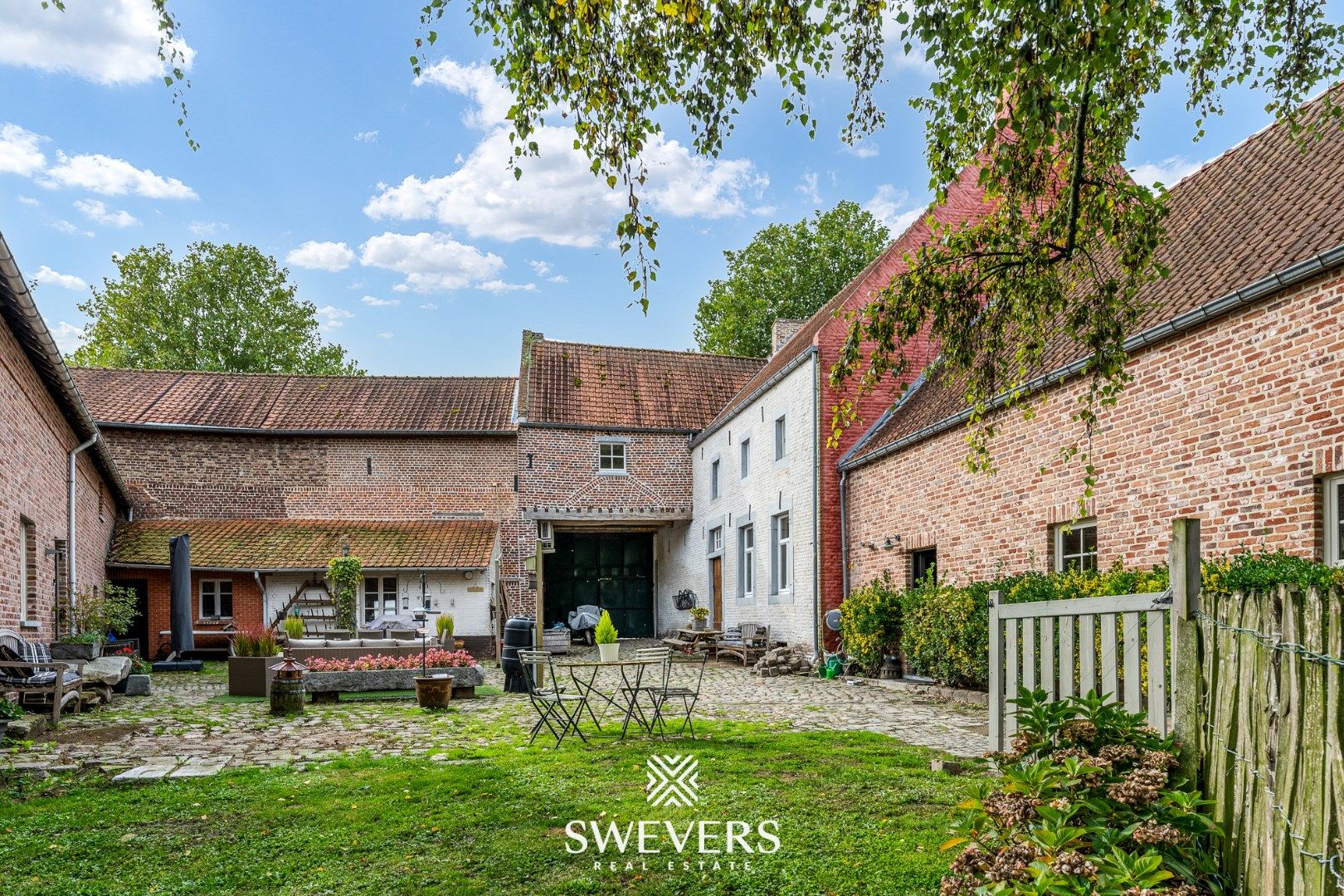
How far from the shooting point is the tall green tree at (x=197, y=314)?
110ft

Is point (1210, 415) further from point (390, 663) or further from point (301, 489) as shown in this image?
point (301, 489)

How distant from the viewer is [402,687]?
13.1 metres

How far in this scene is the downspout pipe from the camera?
52.2ft

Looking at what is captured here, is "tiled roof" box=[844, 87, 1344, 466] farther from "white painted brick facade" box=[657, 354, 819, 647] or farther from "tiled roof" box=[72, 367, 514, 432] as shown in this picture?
"tiled roof" box=[72, 367, 514, 432]

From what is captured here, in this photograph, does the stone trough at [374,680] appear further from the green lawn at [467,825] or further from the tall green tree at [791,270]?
the tall green tree at [791,270]

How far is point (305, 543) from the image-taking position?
22.9 metres

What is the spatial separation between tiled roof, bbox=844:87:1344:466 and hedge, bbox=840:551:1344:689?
1.97 meters

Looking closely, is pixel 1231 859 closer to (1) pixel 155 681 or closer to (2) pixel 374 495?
(1) pixel 155 681

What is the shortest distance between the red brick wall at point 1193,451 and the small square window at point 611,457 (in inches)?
509

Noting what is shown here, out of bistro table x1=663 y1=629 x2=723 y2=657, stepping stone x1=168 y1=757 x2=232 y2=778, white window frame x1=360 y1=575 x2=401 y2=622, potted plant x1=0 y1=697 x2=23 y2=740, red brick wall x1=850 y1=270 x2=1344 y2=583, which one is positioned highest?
red brick wall x1=850 y1=270 x2=1344 y2=583

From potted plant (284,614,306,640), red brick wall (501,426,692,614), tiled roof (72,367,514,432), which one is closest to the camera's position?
potted plant (284,614,306,640)

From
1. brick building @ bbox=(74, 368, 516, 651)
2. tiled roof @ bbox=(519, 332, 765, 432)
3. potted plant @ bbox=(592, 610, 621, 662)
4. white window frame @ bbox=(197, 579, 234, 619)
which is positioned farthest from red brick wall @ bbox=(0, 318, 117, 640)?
tiled roof @ bbox=(519, 332, 765, 432)

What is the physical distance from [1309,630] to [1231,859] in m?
0.89

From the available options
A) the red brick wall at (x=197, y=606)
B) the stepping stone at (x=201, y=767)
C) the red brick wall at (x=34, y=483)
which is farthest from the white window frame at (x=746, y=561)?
the stepping stone at (x=201, y=767)
